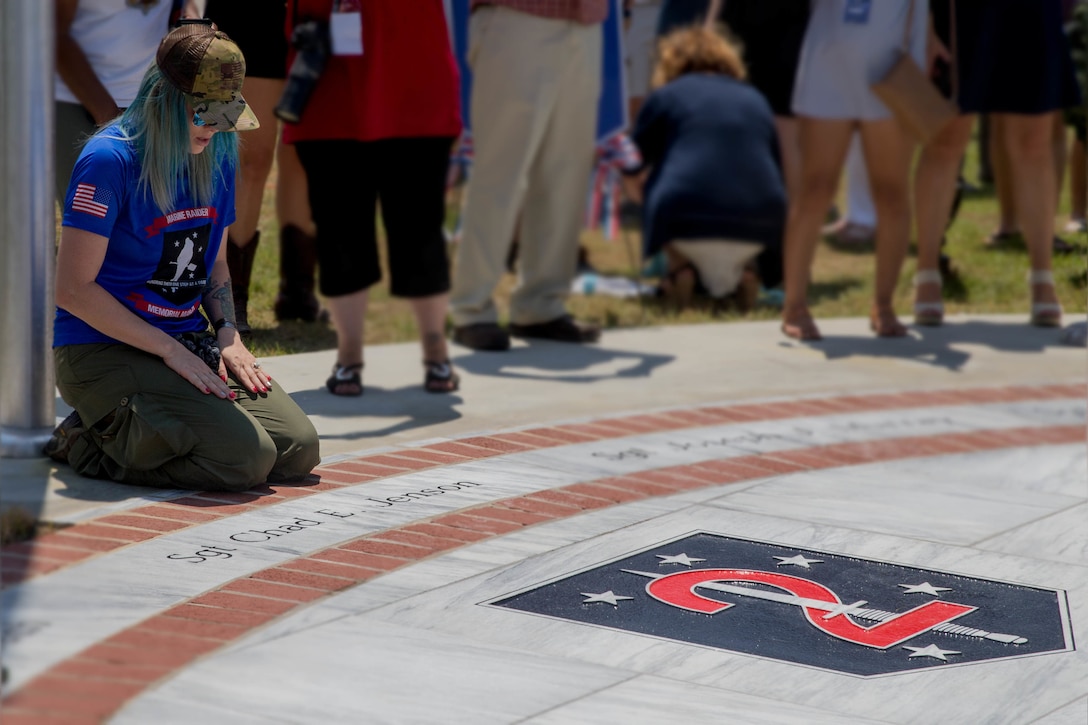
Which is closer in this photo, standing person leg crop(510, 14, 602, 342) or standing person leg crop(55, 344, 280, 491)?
standing person leg crop(55, 344, 280, 491)

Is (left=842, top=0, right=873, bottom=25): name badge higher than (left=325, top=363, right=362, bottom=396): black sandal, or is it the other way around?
(left=842, top=0, right=873, bottom=25): name badge

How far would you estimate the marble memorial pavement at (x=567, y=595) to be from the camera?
8.39ft

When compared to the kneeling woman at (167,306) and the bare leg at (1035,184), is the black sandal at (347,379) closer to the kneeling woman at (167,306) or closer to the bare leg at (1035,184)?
the kneeling woman at (167,306)

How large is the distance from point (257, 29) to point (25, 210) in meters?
0.65

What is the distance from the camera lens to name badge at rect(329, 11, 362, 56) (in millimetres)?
3811

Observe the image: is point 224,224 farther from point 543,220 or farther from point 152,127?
point 543,220

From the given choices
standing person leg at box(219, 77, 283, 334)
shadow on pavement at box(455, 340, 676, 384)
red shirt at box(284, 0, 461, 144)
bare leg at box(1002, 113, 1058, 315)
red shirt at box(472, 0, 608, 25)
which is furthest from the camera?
bare leg at box(1002, 113, 1058, 315)

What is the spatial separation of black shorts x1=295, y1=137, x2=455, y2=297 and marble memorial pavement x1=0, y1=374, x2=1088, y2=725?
0.60 metres

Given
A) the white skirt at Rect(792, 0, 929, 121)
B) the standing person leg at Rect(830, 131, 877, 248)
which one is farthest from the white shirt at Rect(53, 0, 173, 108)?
the standing person leg at Rect(830, 131, 877, 248)

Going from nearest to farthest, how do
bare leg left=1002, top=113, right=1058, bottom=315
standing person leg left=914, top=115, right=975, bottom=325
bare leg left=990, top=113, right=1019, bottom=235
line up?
bare leg left=1002, top=113, right=1058, bottom=315 < standing person leg left=914, top=115, right=975, bottom=325 < bare leg left=990, top=113, right=1019, bottom=235

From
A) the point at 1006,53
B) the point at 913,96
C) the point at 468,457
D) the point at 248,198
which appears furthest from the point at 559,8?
the point at 248,198

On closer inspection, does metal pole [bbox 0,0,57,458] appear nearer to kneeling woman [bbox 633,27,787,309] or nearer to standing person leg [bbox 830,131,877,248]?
kneeling woman [bbox 633,27,787,309]

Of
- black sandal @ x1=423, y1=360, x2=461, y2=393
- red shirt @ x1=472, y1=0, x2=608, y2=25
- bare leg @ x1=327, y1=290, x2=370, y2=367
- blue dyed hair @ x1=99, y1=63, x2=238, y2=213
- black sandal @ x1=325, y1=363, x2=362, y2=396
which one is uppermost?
red shirt @ x1=472, y1=0, x2=608, y2=25

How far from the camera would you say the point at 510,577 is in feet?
10.9
